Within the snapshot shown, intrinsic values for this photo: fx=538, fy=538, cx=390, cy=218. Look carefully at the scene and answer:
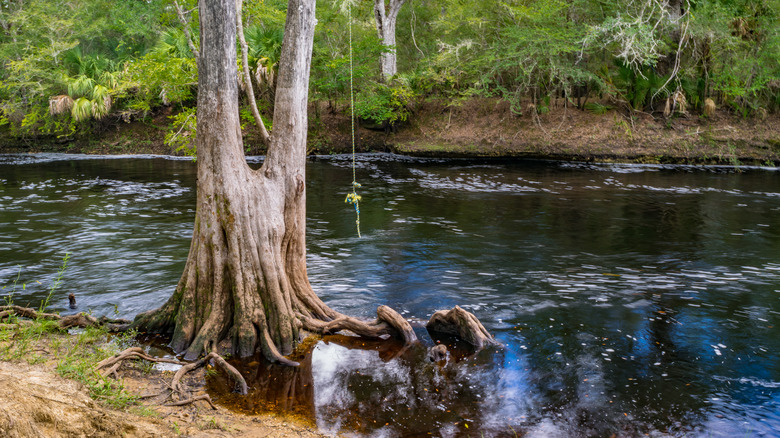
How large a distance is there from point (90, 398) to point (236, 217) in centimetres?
243

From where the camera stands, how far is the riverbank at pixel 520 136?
912 inches

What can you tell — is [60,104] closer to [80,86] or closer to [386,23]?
[80,86]

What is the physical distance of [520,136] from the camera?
25203 mm

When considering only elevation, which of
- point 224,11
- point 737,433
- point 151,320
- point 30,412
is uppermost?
point 224,11

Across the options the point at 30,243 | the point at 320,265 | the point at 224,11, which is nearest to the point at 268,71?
the point at 30,243

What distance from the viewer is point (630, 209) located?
47.8ft

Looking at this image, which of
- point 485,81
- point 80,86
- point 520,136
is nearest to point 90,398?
point 485,81

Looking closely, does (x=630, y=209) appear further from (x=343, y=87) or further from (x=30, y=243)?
(x=343, y=87)

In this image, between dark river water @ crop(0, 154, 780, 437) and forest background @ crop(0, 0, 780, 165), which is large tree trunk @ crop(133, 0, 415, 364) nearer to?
dark river water @ crop(0, 154, 780, 437)

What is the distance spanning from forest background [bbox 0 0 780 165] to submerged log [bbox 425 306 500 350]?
Answer: 15.3 metres

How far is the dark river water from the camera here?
16.5 ft

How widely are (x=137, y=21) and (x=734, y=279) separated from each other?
32.0m

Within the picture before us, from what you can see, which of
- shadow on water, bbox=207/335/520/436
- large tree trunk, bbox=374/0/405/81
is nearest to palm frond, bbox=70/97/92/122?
large tree trunk, bbox=374/0/405/81

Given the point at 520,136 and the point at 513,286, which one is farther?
the point at 520,136
